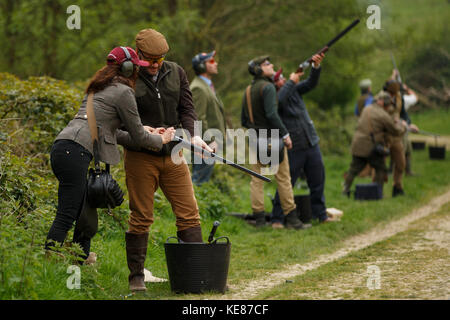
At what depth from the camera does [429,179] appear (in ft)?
47.5

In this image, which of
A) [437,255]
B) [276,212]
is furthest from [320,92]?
[437,255]

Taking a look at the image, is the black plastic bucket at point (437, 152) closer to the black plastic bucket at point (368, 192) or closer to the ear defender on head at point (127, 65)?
the black plastic bucket at point (368, 192)

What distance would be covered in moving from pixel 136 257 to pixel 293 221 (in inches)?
150

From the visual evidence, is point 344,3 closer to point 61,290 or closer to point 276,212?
point 276,212

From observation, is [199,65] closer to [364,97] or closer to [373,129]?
[373,129]

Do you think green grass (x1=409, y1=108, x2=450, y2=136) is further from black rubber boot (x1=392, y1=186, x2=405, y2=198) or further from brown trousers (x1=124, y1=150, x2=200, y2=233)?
brown trousers (x1=124, y1=150, x2=200, y2=233)

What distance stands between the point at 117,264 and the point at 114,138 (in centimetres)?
156

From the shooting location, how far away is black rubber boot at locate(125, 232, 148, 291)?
6.13 m

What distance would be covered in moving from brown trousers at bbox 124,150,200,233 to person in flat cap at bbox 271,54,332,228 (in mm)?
3676

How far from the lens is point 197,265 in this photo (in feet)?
19.1

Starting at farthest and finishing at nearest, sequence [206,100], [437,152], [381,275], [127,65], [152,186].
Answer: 1. [437,152]
2. [206,100]
3. [381,275]
4. [152,186]
5. [127,65]

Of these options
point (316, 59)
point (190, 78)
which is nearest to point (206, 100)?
point (316, 59)

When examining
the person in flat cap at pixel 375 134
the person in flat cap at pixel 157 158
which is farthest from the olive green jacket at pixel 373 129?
the person in flat cap at pixel 157 158

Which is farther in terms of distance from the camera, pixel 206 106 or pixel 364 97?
pixel 364 97
